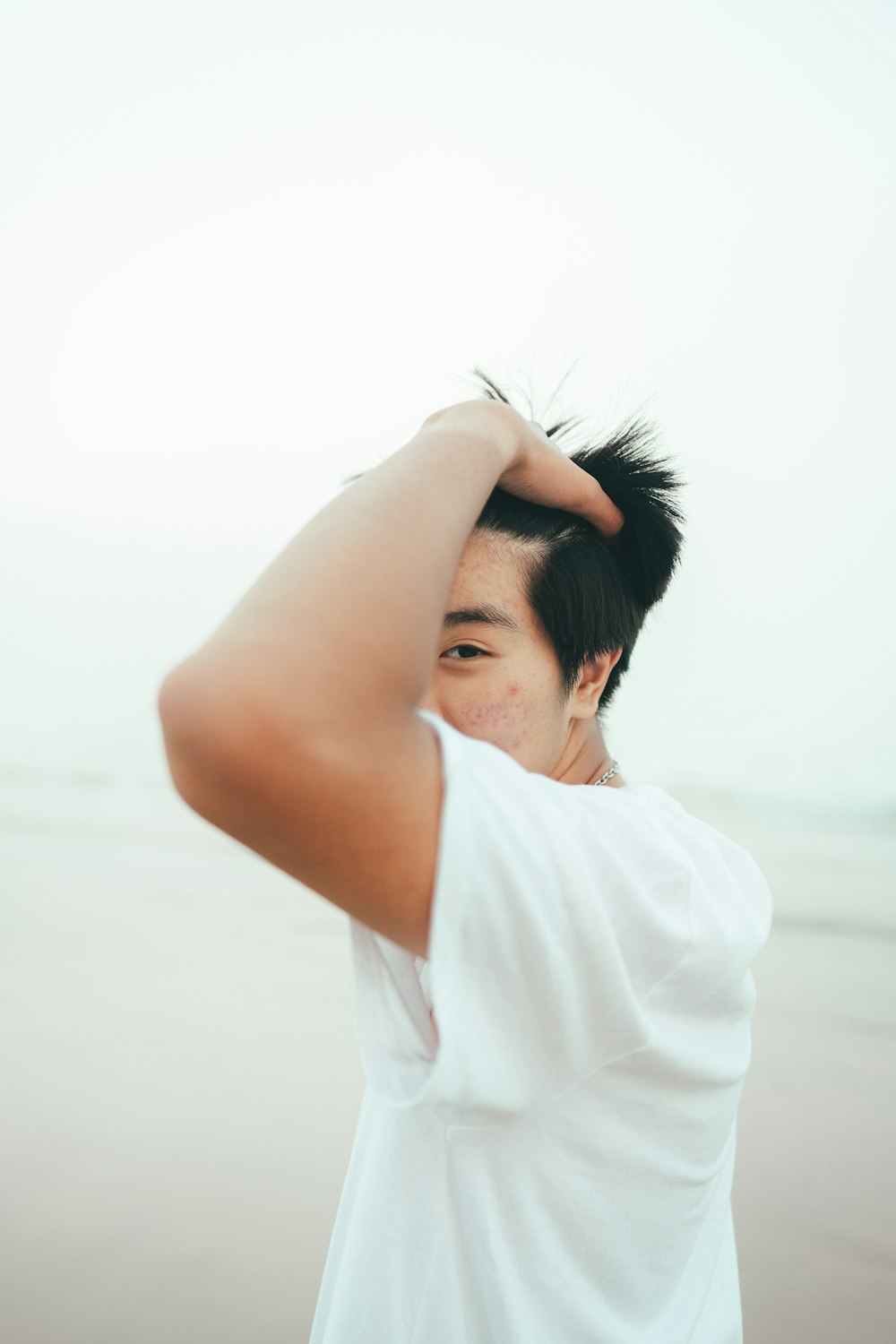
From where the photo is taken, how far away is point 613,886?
983 millimetres

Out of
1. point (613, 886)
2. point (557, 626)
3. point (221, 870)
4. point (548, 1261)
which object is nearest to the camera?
point (613, 886)

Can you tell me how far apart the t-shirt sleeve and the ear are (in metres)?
0.64

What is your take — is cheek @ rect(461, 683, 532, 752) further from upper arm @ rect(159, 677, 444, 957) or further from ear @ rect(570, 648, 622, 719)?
upper arm @ rect(159, 677, 444, 957)

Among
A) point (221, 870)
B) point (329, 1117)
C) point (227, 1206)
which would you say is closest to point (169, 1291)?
point (227, 1206)

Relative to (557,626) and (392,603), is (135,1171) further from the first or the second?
(392,603)

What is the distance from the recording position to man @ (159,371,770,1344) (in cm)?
84

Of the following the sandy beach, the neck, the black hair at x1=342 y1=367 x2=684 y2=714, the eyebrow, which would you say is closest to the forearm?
the eyebrow

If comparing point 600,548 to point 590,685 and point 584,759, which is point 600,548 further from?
point 584,759

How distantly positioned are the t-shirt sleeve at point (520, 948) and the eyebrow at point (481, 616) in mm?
537

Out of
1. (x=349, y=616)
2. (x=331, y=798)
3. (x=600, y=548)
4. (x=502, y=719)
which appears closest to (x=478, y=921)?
(x=331, y=798)

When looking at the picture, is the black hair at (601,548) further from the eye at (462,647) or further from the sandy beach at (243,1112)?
the sandy beach at (243,1112)

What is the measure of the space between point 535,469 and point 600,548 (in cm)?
43

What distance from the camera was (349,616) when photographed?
0.87 metres

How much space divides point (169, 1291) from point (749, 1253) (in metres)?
2.35
